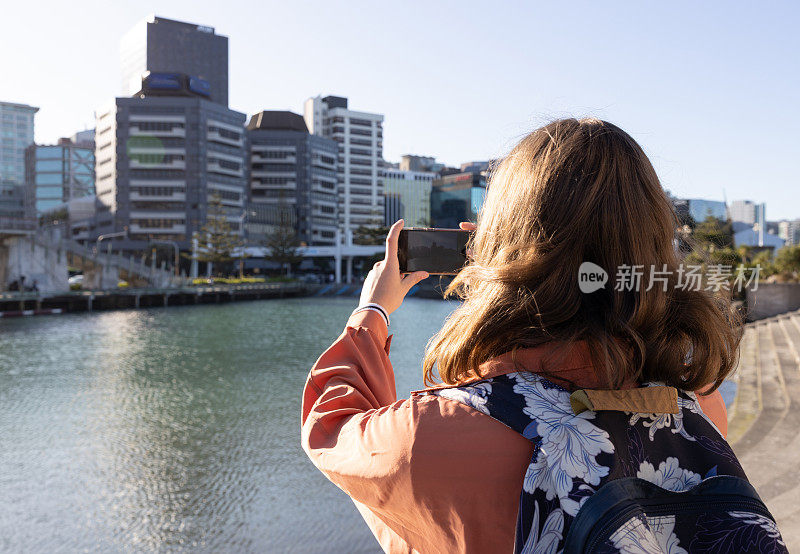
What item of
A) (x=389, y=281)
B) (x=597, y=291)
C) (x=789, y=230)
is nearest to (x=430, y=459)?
(x=597, y=291)

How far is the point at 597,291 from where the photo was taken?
81cm

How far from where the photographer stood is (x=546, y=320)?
31.0 inches

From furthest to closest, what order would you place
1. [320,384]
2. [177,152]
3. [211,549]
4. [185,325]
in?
1. [177,152]
2. [185,325]
3. [211,549]
4. [320,384]

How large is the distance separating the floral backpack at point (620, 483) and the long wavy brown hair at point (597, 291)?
0.08 meters

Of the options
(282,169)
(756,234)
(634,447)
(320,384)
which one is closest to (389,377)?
(320,384)

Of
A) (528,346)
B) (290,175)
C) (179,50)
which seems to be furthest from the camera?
(179,50)

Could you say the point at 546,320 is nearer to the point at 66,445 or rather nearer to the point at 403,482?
the point at 403,482

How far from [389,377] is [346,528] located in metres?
4.55

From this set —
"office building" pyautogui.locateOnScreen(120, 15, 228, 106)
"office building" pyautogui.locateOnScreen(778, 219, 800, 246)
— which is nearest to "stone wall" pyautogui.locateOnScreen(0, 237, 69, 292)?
"office building" pyautogui.locateOnScreen(120, 15, 228, 106)

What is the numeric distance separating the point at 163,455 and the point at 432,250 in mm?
6982

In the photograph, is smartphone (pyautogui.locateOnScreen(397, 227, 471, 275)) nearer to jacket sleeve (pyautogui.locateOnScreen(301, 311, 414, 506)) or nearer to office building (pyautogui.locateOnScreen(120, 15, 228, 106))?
jacket sleeve (pyautogui.locateOnScreen(301, 311, 414, 506))

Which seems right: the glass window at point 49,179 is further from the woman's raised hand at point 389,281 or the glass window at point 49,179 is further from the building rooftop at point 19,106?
the woman's raised hand at point 389,281

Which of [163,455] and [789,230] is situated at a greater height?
[789,230]

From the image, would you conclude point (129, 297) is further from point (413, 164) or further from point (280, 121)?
point (413, 164)
